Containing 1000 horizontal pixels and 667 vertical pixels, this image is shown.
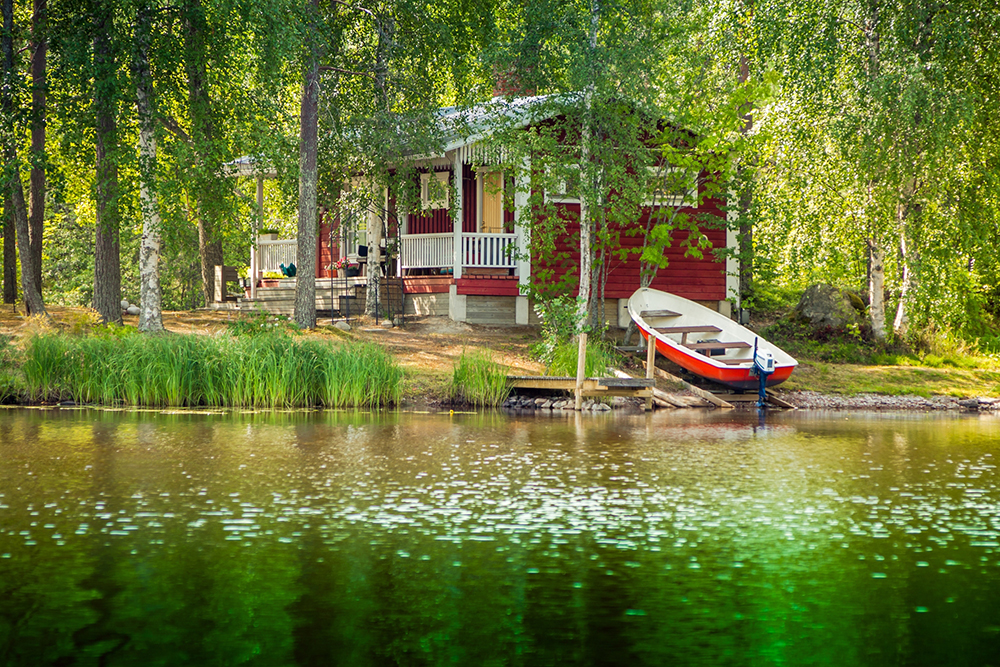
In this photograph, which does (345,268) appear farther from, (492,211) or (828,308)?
(828,308)

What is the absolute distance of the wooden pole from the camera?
649 inches

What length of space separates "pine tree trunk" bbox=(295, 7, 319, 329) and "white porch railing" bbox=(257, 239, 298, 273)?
7.09 metres

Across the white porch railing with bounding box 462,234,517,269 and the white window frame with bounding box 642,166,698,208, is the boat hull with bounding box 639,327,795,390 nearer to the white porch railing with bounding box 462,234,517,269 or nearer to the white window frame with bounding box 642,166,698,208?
the white window frame with bounding box 642,166,698,208

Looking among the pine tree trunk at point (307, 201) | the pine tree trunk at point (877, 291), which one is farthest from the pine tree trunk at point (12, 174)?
the pine tree trunk at point (877, 291)

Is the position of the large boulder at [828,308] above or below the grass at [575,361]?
above

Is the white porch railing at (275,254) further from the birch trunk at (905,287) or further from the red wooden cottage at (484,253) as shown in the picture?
the birch trunk at (905,287)

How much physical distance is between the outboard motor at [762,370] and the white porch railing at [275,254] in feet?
A: 46.6

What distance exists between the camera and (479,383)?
16.8m

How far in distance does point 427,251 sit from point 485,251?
164 cm

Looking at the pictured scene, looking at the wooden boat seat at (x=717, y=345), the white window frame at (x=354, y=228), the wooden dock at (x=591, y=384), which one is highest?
the white window frame at (x=354, y=228)

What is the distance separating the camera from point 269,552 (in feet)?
21.1

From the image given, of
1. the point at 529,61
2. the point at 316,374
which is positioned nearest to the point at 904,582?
the point at 316,374

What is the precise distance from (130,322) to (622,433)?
1244cm

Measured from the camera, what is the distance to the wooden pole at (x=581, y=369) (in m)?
16.5
